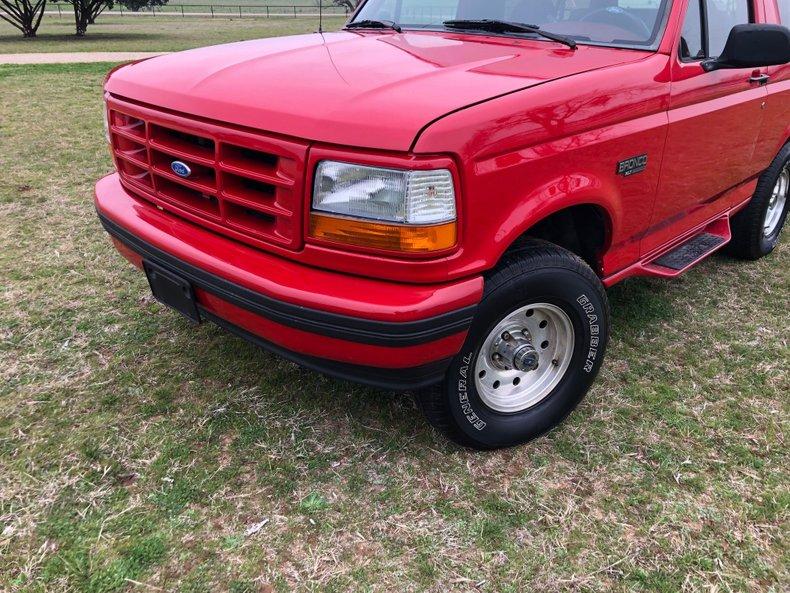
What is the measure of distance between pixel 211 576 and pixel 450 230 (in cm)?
135

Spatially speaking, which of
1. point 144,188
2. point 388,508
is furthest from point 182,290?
point 388,508

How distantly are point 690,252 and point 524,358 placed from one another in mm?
1452

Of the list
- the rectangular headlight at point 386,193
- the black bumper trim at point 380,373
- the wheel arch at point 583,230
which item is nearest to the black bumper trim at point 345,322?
the black bumper trim at point 380,373

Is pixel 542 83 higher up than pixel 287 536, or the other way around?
pixel 542 83

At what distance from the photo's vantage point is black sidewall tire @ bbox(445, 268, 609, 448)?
2.20m

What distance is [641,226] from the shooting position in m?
2.79

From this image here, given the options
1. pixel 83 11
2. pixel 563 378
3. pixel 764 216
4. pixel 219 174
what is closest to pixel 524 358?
pixel 563 378

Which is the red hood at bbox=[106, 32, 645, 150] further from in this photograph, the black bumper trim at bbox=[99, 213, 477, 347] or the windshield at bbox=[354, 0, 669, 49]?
the black bumper trim at bbox=[99, 213, 477, 347]

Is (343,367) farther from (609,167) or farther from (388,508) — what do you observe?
(609,167)

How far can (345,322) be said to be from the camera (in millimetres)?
1931

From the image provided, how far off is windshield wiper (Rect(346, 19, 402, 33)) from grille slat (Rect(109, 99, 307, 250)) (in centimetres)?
142

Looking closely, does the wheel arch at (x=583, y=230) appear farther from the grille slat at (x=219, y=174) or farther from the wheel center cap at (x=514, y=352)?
the grille slat at (x=219, y=174)

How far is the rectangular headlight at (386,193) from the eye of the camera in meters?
1.87

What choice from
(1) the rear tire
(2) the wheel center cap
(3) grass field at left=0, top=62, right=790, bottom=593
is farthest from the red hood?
(1) the rear tire
